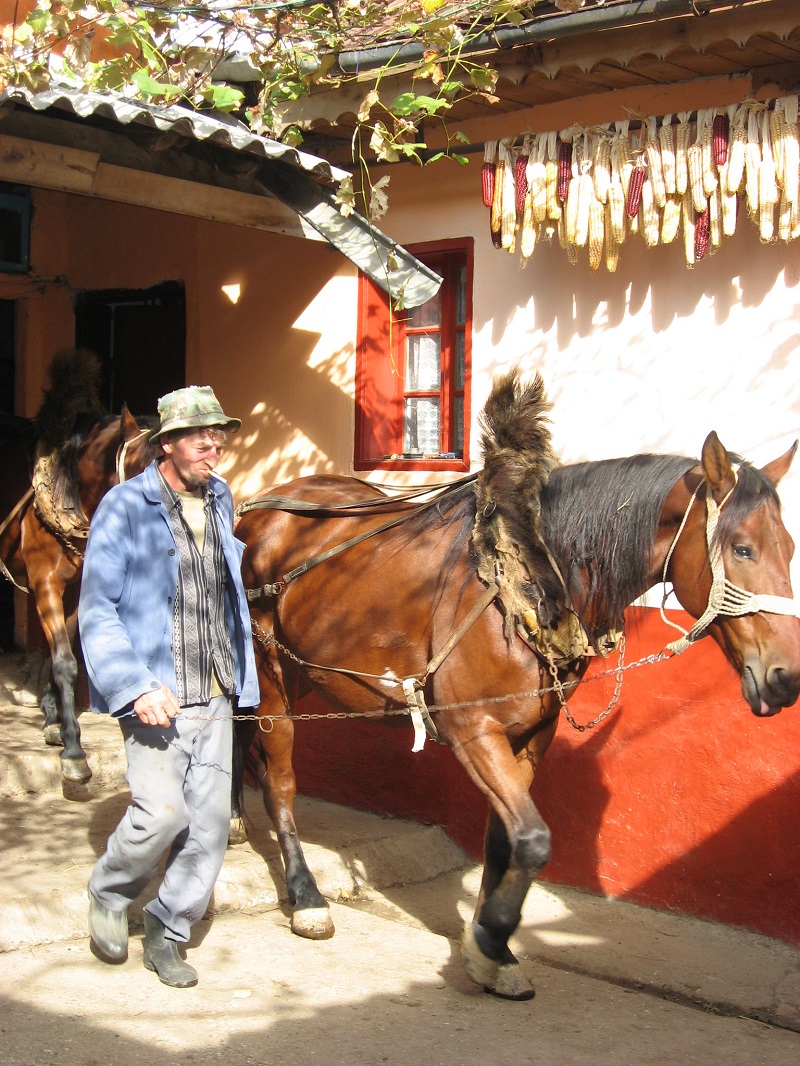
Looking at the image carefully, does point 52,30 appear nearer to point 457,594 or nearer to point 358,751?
point 457,594

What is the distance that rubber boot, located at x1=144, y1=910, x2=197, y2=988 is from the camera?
4105 mm

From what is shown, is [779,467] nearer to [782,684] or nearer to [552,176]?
[782,684]

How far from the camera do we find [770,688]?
3586 mm

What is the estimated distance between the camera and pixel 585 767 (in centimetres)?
545

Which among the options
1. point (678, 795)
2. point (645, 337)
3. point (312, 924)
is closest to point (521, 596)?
point (678, 795)

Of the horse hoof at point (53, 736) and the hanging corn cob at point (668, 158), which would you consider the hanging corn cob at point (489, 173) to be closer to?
the hanging corn cob at point (668, 158)

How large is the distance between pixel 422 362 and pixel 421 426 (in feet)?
1.25

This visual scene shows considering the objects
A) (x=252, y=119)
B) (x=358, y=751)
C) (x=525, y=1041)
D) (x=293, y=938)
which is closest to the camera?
(x=525, y=1041)

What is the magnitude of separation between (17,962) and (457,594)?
210 centimetres

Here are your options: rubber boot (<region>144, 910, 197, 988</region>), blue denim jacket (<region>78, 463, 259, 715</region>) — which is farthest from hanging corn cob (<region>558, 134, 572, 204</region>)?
rubber boot (<region>144, 910, 197, 988</region>)

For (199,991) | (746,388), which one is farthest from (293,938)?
(746,388)

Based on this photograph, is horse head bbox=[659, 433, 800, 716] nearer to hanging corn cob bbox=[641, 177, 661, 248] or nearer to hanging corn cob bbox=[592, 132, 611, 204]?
hanging corn cob bbox=[641, 177, 661, 248]

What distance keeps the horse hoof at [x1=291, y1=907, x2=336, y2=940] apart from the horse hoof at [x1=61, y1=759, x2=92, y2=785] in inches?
69.0

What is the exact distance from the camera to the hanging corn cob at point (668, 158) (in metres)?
5.22
